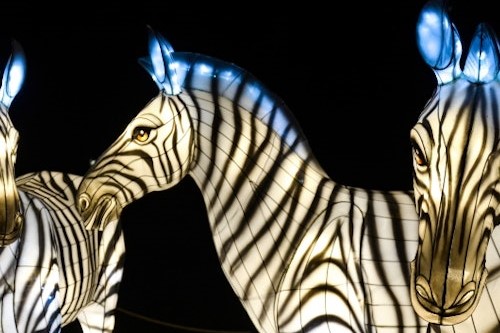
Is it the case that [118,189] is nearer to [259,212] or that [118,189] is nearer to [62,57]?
[259,212]

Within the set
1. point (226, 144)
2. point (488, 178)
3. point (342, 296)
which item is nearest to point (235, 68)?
point (226, 144)

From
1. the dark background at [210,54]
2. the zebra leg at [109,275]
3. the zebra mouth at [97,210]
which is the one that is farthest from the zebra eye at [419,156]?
the zebra leg at [109,275]

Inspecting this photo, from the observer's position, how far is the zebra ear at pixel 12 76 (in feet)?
12.6

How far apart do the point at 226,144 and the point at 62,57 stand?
83.1 inches

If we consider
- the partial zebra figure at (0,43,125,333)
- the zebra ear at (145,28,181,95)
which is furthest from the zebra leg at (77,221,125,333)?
the zebra ear at (145,28,181,95)

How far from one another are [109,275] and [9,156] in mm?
1052

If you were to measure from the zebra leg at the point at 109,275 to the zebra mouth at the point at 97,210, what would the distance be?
1.20 m

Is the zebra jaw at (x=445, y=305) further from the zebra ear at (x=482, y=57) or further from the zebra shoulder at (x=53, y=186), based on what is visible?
the zebra shoulder at (x=53, y=186)

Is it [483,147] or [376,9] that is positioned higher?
[376,9]

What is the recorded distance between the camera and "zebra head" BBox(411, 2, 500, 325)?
2.31m

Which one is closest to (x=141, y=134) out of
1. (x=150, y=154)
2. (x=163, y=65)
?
(x=150, y=154)

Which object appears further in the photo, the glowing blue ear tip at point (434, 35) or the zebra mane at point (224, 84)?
the zebra mane at point (224, 84)

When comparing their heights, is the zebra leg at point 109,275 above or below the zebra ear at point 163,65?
below

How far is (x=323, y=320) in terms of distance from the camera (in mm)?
2719
